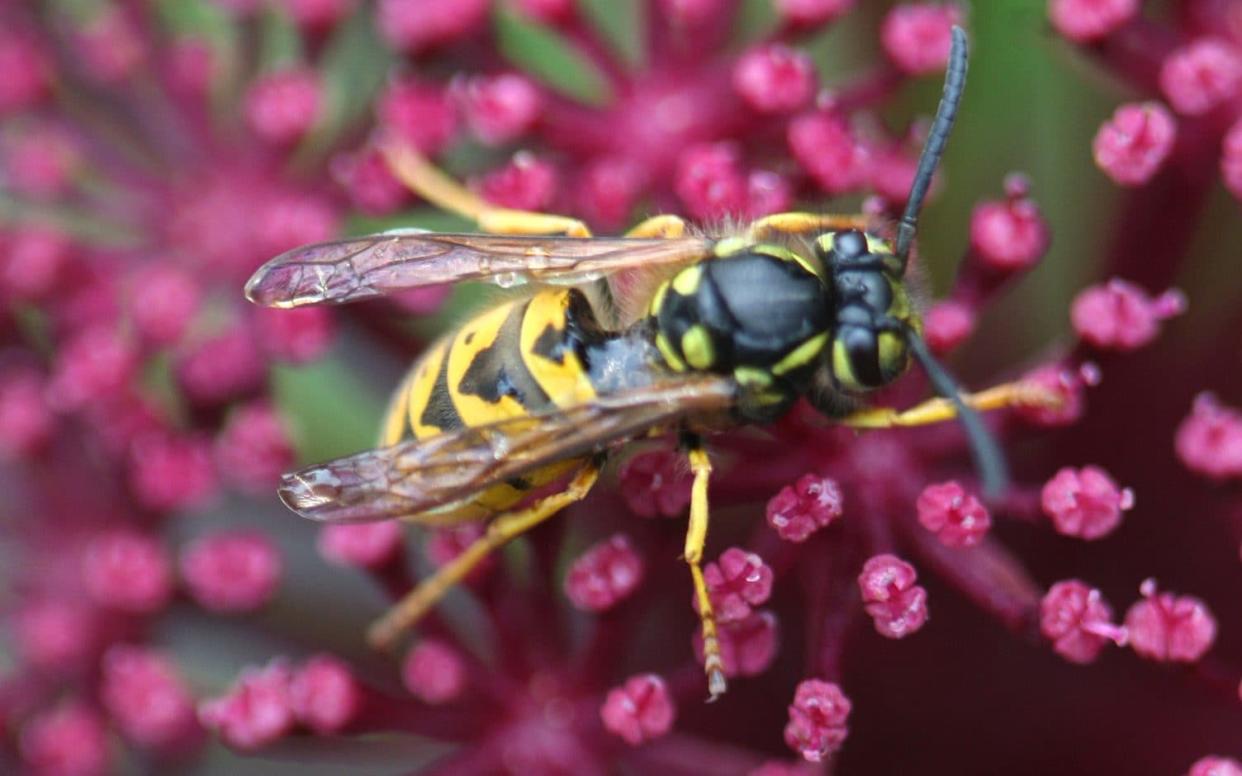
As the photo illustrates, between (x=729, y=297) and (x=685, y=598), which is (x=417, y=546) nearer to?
(x=685, y=598)

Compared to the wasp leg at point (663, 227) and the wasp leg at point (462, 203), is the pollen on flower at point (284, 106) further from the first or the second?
the wasp leg at point (663, 227)

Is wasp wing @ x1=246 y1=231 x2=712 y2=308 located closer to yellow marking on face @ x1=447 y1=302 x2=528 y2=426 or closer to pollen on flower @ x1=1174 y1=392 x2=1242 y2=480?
yellow marking on face @ x1=447 y1=302 x2=528 y2=426

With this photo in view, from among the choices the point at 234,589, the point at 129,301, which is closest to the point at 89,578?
the point at 234,589

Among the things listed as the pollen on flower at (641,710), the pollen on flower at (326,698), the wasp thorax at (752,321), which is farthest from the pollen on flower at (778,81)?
the pollen on flower at (326,698)

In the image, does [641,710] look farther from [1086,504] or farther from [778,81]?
[778,81]

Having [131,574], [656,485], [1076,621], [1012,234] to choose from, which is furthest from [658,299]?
[131,574]

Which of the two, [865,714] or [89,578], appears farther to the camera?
[89,578]

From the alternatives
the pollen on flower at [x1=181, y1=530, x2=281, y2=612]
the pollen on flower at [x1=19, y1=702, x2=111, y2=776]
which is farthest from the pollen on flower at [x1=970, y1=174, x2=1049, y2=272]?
the pollen on flower at [x1=19, y1=702, x2=111, y2=776]
